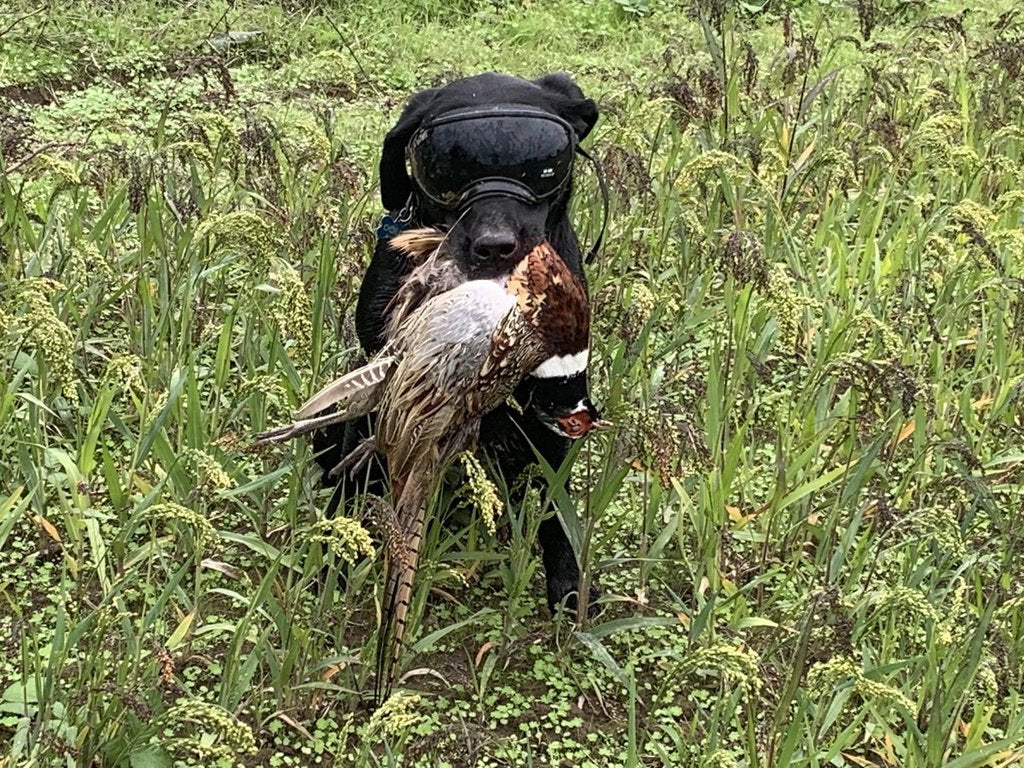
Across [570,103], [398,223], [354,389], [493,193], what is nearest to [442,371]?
[354,389]

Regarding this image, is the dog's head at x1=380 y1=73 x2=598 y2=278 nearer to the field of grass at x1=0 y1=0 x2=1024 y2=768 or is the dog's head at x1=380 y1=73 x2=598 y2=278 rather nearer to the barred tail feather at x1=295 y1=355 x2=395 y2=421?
the barred tail feather at x1=295 y1=355 x2=395 y2=421

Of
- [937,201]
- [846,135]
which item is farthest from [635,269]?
[846,135]

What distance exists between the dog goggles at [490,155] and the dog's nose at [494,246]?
0.10 meters

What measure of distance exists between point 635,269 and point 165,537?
1.60 metres

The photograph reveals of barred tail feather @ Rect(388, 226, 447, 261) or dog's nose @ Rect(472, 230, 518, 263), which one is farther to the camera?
barred tail feather @ Rect(388, 226, 447, 261)

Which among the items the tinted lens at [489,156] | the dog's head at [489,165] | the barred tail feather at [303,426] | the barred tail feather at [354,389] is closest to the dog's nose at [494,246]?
the dog's head at [489,165]

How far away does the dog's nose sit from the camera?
1808 mm

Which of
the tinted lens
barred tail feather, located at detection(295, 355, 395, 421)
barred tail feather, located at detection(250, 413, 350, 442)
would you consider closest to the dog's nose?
the tinted lens

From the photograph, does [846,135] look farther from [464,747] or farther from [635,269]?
[464,747]

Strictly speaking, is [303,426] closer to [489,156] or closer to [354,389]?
[354,389]

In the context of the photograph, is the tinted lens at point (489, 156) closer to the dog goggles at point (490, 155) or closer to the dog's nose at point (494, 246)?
Answer: the dog goggles at point (490, 155)

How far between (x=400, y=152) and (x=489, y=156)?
0.33m

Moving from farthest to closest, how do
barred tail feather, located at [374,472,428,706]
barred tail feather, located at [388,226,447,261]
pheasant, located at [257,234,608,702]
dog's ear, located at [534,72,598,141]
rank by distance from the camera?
dog's ear, located at [534,72,598,141] → barred tail feather, located at [388,226,447,261] → barred tail feather, located at [374,472,428,706] → pheasant, located at [257,234,608,702]

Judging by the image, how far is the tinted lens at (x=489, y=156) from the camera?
1.89 metres
